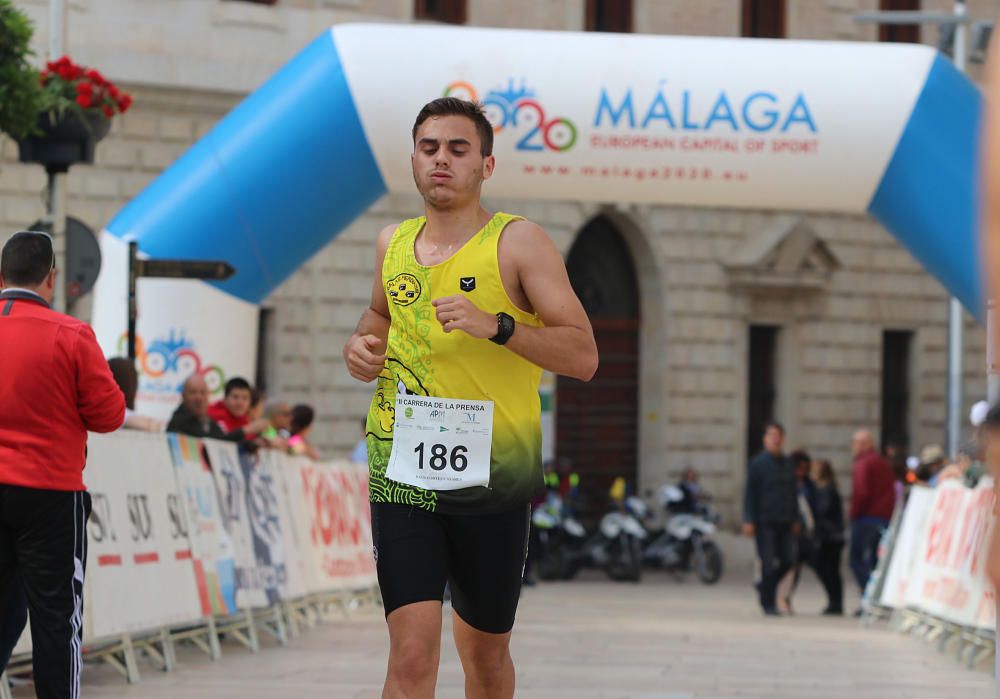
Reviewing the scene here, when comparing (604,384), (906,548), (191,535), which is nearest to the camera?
(191,535)

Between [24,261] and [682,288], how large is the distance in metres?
24.4

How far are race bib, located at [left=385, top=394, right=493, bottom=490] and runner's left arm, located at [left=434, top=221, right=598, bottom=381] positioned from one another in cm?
24

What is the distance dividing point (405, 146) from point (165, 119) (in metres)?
11.4

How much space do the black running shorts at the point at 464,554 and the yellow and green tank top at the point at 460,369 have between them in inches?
1.4

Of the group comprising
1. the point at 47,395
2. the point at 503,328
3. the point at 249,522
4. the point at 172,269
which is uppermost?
the point at 172,269

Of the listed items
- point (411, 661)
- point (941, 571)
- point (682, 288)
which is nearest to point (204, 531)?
point (941, 571)

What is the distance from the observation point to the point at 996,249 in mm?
2885

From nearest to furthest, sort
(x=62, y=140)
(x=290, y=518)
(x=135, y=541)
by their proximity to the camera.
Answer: (x=135, y=541)
(x=62, y=140)
(x=290, y=518)

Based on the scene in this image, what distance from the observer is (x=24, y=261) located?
7.27m

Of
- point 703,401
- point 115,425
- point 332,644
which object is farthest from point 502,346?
point 703,401

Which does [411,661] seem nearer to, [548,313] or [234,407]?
[548,313]

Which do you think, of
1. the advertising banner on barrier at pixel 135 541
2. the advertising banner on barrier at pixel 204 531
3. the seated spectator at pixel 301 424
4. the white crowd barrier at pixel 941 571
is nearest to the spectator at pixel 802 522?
the white crowd barrier at pixel 941 571

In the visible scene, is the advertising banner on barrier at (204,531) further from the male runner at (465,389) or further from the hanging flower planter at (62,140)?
the male runner at (465,389)

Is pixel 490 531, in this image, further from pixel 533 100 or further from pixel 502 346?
pixel 533 100
